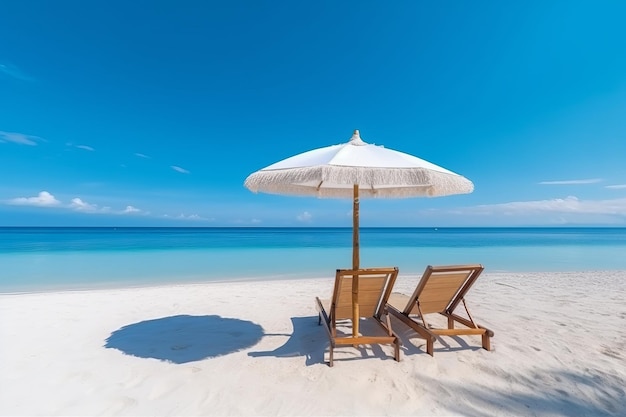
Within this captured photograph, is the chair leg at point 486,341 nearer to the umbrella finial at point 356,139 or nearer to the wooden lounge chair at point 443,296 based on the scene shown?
the wooden lounge chair at point 443,296

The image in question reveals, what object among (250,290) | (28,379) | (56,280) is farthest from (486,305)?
(56,280)

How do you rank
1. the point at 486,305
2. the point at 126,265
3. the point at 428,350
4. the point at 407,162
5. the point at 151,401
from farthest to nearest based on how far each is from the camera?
the point at 126,265
the point at 486,305
the point at 428,350
the point at 407,162
the point at 151,401

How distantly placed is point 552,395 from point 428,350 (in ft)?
3.10

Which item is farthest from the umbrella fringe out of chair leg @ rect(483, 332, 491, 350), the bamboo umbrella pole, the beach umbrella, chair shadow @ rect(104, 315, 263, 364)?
chair shadow @ rect(104, 315, 263, 364)

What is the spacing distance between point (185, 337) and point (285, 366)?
4.85 feet

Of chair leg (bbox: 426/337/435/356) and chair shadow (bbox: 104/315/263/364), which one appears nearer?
chair leg (bbox: 426/337/435/356)

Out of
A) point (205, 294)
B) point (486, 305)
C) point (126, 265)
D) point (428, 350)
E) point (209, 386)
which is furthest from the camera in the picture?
point (126, 265)

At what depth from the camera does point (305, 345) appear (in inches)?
128

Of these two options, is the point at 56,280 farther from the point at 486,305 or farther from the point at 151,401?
the point at 486,305

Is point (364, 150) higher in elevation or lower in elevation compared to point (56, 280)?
higher

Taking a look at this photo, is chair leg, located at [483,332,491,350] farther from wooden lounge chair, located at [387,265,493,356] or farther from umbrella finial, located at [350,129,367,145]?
umbrella finial, located at [350,129,367,145]

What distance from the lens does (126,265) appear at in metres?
12.4

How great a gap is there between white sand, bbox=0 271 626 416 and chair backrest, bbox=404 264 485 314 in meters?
0.42

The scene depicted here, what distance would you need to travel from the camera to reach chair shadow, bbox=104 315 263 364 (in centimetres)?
309
